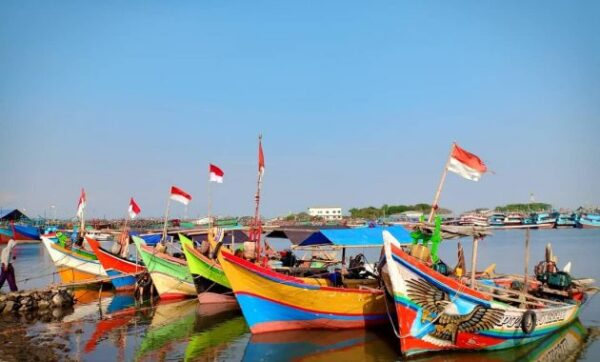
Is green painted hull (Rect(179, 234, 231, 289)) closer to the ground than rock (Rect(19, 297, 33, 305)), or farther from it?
farther from it

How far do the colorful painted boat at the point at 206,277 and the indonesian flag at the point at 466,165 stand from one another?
8.30 metres

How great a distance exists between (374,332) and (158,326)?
620 centimetres

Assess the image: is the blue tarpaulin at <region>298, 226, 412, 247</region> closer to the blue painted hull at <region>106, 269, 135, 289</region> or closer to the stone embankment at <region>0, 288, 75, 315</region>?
the stone embankment at <region>0, 288, 75, 315</region>

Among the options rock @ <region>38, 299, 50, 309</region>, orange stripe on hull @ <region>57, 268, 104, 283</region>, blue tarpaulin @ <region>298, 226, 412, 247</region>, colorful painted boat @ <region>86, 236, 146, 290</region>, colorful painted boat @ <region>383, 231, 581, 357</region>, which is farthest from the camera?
orange stripe on hull @ <region>57, 268, 104, 283</region>

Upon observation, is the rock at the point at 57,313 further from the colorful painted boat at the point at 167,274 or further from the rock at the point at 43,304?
the colorful painted boat at the point at 167,274

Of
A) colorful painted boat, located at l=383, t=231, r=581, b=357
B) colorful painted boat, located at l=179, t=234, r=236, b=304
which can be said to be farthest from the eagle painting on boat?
colorful painted boat, located at l=179, t=234, r=236, b=304

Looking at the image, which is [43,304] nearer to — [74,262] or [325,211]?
[74,262]

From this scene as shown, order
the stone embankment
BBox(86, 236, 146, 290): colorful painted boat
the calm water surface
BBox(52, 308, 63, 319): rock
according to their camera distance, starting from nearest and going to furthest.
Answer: the calm water surface
BBox(52, 308, 63, 319): rock
the stone embankment
BBox(86, 236, 146, 290): colorful painted boat

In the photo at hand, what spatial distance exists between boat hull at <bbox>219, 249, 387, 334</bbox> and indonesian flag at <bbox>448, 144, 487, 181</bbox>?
3.80m

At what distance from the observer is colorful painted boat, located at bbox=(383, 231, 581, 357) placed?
10602mm

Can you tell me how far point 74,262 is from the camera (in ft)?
72.9

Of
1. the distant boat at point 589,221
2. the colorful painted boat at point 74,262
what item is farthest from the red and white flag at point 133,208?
the distant boat at point 589,221

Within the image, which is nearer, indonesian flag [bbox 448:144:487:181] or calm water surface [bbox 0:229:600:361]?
calm water surface [bbox 0:229:600:361]

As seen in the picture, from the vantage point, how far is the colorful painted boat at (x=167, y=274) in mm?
18516
